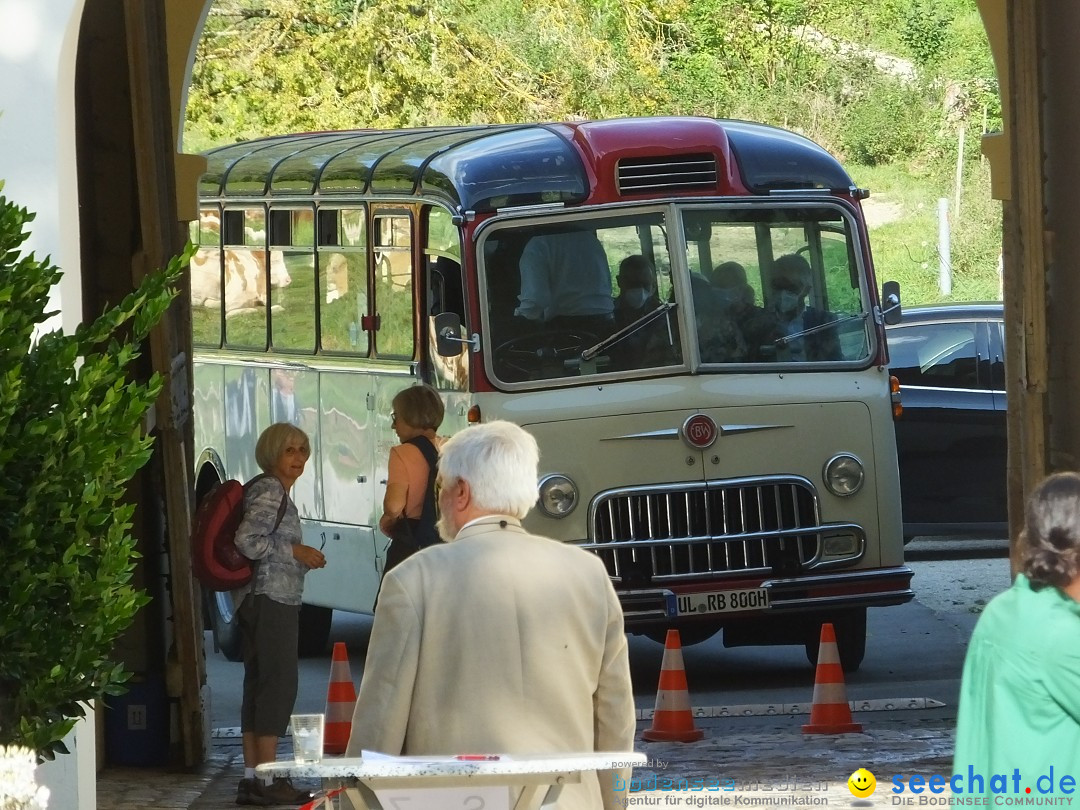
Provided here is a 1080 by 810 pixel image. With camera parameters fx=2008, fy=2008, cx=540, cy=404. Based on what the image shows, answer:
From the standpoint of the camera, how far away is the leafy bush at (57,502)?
4.59 metres

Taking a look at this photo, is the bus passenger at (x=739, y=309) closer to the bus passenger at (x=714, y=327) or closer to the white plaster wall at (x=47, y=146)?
the bus passenger at (x=714, y=327)

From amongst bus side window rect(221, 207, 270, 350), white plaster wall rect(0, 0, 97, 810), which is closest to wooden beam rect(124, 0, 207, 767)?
white plaster wall rect(0, 0, 97, 810)

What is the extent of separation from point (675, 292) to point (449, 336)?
1391 millimetres

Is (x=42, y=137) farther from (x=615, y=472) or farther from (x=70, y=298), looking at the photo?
(x=615, y=472)

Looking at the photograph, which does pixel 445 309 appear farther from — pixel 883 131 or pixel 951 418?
pixel 883 131

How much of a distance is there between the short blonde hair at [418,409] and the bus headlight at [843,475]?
2.71 meters

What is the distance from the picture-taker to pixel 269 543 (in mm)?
8695

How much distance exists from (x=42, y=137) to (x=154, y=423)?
339cm

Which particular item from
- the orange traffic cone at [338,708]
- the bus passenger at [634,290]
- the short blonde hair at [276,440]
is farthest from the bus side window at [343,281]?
the short blonde hair at [276,440]

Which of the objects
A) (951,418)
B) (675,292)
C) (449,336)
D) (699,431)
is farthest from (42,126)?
(951,418)

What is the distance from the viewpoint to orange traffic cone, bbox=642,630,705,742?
9.80 metres

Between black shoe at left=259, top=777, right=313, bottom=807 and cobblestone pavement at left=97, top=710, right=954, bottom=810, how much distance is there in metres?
0.18

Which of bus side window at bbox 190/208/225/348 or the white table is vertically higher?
bus side window at bbox 190/208/225/348

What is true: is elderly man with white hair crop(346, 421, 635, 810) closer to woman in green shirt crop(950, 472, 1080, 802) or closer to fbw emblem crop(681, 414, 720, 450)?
woman in green shirt crop(950, 472, 1080, 802)
